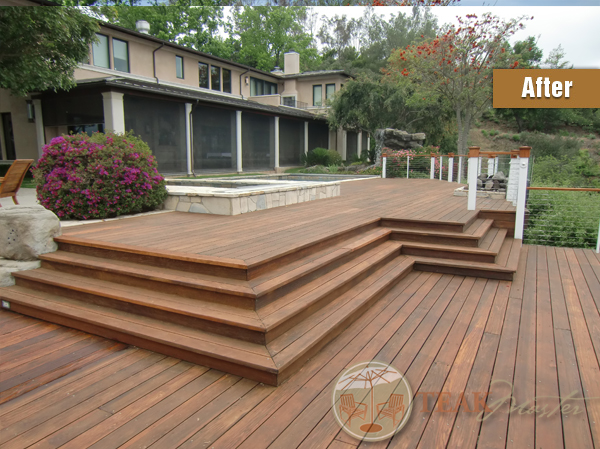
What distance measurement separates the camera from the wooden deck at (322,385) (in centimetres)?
201

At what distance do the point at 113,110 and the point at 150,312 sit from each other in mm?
10283

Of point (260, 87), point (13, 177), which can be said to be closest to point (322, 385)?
point (13, 177)

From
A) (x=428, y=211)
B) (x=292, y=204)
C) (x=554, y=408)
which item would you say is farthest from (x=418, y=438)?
(x=292, y=204)

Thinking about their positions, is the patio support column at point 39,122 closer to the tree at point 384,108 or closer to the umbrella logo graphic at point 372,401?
the tree at point 384,108

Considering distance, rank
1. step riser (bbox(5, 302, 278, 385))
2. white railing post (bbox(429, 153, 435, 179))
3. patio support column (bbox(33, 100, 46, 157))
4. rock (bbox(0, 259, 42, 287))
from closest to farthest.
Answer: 1. step riser (bbox(5, 302, 278, 385))
2. rock (bbox(0, 259, 42, 287))
3. white railing post (bbox(429, 153, 435, 179))
4. patio support column (bbox(33, 100, 46, 157))

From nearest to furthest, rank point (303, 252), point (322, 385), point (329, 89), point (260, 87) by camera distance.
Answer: point (322, 385) < point (303, 252) < point (260, 87) < point (329, 89)

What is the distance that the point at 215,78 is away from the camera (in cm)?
2045

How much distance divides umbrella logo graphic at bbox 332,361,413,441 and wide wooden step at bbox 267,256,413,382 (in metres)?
0.29

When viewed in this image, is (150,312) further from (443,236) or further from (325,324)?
(443,236)

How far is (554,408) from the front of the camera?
227 cm

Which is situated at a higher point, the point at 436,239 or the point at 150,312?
the point at 436,239

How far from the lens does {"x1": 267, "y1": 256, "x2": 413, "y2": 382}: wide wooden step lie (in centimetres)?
256

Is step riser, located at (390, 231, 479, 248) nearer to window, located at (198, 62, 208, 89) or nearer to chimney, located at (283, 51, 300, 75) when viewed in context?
window, located at (198, 62, 208, 89)

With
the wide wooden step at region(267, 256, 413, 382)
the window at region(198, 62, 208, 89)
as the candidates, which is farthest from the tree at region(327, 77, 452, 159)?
the wide wooden step at region(267, 256, 413, 382)
